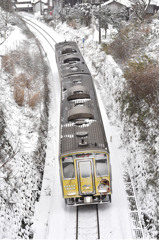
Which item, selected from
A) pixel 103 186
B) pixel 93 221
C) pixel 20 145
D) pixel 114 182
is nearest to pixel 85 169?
pixel 103 186

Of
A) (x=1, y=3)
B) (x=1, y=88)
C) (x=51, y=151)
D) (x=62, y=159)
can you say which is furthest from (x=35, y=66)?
(x=1, y=3)

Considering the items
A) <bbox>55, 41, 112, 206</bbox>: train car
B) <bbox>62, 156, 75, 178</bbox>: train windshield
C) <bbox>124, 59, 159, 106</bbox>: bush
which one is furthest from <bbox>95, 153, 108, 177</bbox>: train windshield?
<bbox>124, 59, 159, 106</bbox>: bush

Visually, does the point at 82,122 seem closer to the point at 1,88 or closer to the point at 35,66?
the point at 1,88

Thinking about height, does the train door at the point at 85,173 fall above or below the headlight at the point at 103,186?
above

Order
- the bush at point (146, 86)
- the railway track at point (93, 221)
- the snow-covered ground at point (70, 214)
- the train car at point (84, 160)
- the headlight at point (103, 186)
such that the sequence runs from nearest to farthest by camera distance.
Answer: the railway track at point (93, 221)
the snow-covered ground at point (70, 214)
the train car at point (84, 160)
the headlight at point (103, 186)
the bush at point (146, 86)

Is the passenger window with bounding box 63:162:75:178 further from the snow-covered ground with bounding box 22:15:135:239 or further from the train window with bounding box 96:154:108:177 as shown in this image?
the snow-covered ground with bounding box 22:15:135:239

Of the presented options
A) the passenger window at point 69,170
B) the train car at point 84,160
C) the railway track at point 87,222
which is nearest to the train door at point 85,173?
the train car at point 84,160

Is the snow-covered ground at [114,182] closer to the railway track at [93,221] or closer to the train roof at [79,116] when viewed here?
the railway track at [93,221]

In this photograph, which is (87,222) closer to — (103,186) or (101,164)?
(103,186)

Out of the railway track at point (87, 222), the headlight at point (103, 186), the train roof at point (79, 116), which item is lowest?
the railway track at point (87, 222)
